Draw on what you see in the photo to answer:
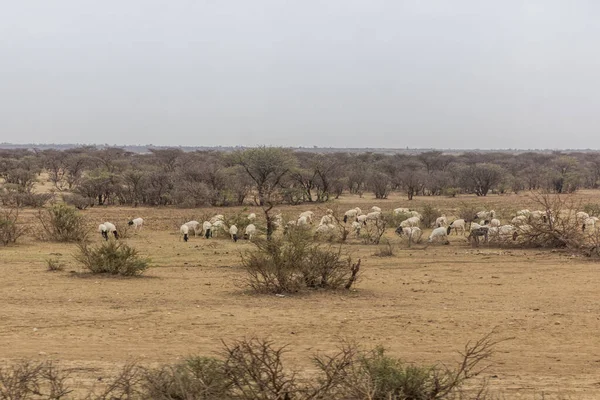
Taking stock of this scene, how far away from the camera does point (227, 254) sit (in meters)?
15.1

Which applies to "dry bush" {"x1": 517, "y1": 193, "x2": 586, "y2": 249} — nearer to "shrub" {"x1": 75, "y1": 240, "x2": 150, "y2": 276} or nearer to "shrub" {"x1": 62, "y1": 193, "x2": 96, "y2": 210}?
"shrub" {"x1": 75, "y1": 240, "x2": 150, "y2": 276}

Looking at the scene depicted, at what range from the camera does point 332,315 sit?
833cm

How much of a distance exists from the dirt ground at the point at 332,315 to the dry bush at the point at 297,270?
327 mm

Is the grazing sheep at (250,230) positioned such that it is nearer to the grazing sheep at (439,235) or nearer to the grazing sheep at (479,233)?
the grazing sheep at (439,235)

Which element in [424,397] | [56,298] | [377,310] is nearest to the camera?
[424,397]

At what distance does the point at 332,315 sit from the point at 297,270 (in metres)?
2.08

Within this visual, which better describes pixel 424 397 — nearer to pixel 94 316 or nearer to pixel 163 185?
pixel 94 316

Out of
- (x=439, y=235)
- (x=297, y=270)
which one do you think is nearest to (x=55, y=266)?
(x=297, y=270)

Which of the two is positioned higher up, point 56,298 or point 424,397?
point 424,397

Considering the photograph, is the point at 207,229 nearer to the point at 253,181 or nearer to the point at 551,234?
the point at 551,234

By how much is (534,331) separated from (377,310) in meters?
2.20

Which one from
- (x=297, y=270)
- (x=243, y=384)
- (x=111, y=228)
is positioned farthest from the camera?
(x=111, y=228)

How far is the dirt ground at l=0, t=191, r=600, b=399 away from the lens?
6.31 metres

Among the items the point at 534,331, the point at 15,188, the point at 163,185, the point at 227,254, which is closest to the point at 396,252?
the point at 227,254
